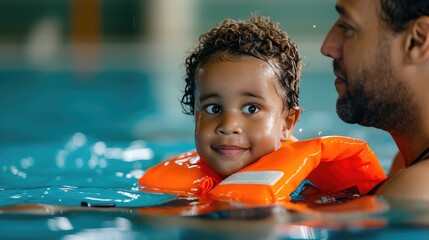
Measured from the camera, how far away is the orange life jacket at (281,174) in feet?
9.73

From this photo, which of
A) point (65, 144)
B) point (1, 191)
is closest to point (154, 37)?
point (65, 144)

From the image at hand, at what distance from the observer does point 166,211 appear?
8.99 ft

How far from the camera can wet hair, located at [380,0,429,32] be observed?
8.98ft

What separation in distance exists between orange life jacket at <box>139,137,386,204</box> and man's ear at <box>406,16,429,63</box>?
0.57 meters

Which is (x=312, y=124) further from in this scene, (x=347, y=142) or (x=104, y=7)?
(x=104, y=7)

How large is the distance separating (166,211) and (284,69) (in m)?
0.94

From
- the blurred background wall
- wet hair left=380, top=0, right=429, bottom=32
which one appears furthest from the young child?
the blurred background wall

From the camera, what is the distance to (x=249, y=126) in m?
3.17

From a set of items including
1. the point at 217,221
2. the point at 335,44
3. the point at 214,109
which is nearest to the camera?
the point at 217,221

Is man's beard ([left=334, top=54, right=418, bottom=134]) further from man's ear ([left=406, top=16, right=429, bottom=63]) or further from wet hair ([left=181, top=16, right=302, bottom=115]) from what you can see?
wet hair ([left=181, top=16, right=302, bottom=115])

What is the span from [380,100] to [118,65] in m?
9.24

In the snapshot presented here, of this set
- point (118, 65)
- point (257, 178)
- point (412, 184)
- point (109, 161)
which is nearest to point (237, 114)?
point (257, 178)

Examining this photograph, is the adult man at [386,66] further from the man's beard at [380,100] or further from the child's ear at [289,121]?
the child's ear at [289,121]

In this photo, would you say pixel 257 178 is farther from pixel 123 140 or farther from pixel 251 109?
pixel 123 140
